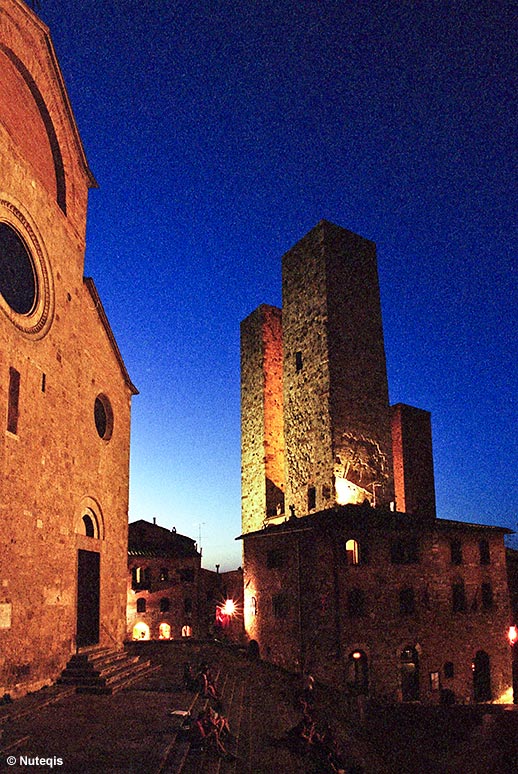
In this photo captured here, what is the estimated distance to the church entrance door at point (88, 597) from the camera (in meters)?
14.8

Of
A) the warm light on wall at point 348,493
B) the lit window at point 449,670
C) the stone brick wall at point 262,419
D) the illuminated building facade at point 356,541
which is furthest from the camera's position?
the stone brick wall at point 262,419

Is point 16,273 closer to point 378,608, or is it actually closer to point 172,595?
point 378,608

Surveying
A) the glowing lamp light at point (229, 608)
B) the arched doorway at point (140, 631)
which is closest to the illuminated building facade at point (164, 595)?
the arched doorway at point (140, 631)

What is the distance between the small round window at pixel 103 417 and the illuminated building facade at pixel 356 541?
964 cm

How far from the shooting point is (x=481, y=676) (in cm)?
2366

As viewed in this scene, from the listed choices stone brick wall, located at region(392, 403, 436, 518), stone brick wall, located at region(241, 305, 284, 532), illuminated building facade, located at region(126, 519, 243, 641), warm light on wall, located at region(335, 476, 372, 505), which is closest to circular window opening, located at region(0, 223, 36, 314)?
warm light on wall, located at region(335, 476, 372, 505)

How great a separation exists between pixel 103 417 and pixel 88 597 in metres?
5.06

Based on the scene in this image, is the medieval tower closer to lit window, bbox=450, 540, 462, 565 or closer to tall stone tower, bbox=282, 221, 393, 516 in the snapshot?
tall stone tower, bbox=282, 221, 393, 516

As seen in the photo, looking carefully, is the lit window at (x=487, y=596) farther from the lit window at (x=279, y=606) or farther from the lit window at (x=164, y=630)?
the lit window at (x=164, y=630)

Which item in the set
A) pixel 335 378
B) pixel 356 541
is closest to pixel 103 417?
pixel 356 541

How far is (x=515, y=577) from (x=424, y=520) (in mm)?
13032

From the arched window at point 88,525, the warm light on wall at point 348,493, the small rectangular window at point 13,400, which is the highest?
the small rectangular window at point 13,400

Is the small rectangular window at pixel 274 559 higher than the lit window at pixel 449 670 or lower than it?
higher

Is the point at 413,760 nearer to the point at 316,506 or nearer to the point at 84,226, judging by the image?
the point at 316,506
